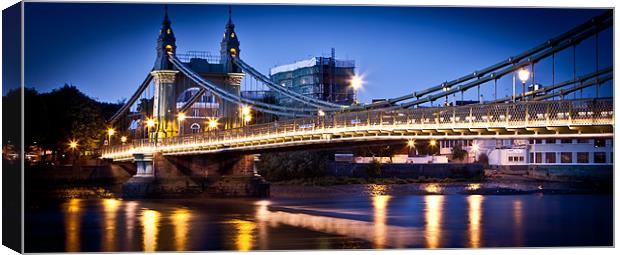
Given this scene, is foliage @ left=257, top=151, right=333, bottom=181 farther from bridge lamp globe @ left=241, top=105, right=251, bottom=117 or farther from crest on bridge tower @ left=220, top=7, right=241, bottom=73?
bridge lamp globe @ left=241, top=105, right=251, bottom=117

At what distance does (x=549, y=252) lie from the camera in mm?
27906

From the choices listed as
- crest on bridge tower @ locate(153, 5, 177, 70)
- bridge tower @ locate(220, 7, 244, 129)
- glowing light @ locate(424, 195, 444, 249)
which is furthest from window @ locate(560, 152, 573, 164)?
crest on bridge tower @ locate(153, 5, 177, 70)

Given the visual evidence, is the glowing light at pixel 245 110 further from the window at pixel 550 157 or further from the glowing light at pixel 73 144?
the glowing light at pixel 73 144

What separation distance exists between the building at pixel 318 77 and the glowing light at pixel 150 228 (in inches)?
668

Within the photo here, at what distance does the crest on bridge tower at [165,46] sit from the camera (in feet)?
175

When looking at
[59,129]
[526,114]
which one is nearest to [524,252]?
Result: [526,114]

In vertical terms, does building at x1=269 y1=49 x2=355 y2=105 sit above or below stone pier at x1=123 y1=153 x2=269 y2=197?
above

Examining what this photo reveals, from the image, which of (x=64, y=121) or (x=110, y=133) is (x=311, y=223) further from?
(x=110, y=133)

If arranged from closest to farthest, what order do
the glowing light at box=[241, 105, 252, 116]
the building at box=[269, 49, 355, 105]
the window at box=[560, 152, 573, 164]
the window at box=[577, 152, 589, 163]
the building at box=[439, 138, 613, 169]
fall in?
1. the building at box=[439, 138, 613, 169]
2. the window at box=[577, 152, 589, 163]
3. the window at box=[560, 152, 573, 164]
4. the glowing light at box=[241, 105, 252, 116]
5. the building at box=[269, 49, 355, 105]

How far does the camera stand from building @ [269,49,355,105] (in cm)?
5853

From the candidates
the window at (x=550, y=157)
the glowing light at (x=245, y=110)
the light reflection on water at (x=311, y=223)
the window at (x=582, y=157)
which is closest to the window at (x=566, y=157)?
the window at (x=582, y=157)

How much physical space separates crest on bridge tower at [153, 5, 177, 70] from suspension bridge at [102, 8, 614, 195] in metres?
0.05

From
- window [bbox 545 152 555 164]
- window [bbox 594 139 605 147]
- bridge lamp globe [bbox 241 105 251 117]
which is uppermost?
bridge lamp globe [bbox 241 105 251 117]

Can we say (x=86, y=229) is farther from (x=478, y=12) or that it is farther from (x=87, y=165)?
(x=87, y=165)
